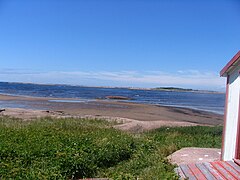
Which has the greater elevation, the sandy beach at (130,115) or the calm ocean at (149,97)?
the calm ocean at (149,97)

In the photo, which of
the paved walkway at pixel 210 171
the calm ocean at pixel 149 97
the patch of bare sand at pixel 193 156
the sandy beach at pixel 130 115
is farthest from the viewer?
the calm ocean at pixel 149 97

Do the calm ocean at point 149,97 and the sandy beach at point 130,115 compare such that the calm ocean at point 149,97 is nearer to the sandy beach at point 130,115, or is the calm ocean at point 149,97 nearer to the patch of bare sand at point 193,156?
the sandy beach at point 130,115

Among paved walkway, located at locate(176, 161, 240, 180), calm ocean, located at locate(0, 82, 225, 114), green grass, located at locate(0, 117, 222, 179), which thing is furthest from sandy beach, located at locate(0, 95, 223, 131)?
paved walkway, located at locate(176, 161, 240, 180)

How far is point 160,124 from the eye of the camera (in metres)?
19.3

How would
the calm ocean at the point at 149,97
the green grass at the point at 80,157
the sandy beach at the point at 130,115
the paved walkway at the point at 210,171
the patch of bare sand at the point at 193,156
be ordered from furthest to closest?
the calm ocean at the point at 149,97, the sandy beach at the point at 130,115, the patch of bare sand at the point at 193,156, the green grass at the point at 80,157, the paved walkway at the point at 210,171

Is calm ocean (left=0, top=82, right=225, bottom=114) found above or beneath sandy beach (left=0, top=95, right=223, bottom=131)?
above

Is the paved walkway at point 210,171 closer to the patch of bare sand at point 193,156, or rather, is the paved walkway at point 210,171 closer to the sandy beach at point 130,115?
the patch of bare sand at point 193,156

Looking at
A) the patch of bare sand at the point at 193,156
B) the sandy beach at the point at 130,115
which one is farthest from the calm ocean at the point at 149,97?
the patch of bare sand at the point at 193,156

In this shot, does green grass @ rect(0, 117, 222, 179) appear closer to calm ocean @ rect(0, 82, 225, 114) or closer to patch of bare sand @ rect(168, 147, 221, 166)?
patch of bare sand @ rect(168, 147, 221, 166)

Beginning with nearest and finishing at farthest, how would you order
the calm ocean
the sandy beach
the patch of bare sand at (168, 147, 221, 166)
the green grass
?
the green grass → the patch of bare sand at (168, 147, 221, 166) → the sandy beach → the calm ocean

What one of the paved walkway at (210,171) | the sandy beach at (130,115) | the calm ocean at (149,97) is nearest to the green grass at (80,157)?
the paved walkway at (210,171)

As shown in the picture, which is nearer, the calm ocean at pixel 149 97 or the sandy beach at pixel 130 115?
the sandy beach at pixel 130 115

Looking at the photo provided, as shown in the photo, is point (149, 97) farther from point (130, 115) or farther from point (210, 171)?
point (210, 171)

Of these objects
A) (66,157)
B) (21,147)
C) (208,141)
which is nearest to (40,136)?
(21,147)
